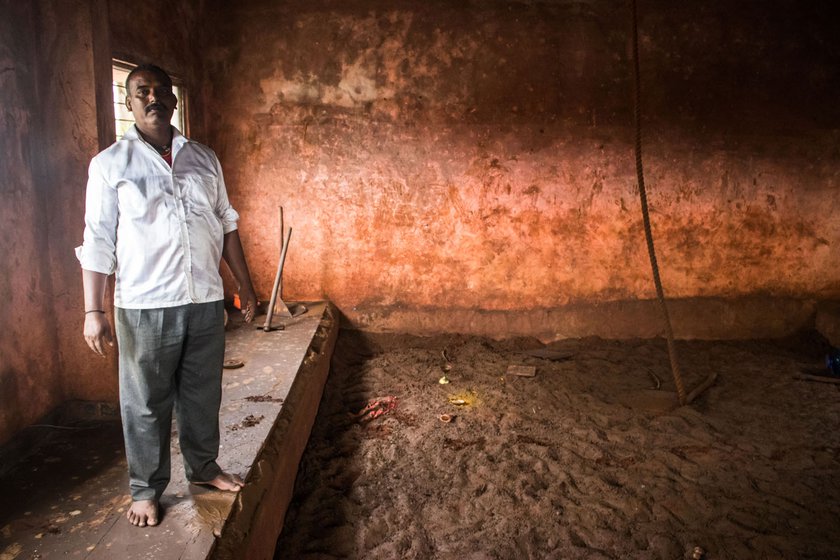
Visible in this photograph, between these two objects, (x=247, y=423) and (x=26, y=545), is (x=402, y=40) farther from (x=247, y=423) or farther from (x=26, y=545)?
(x=26, y=545)

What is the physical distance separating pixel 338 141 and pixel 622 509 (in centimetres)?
423

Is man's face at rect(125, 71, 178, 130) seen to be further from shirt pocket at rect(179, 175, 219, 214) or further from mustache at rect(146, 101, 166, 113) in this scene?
shirt pocket at rect(179, 175, 219, 214)

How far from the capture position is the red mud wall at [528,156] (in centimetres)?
540

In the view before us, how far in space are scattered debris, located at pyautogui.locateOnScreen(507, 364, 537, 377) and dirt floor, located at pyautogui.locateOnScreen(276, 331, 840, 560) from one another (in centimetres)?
7

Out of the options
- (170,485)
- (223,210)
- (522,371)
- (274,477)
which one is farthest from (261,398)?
(522,371)

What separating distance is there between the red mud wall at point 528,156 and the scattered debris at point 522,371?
0.91 meters

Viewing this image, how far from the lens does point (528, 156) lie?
5.57 meters

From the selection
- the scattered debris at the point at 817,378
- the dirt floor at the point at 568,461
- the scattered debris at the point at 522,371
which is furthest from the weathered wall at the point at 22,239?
the scattered debris at the point at 817,378

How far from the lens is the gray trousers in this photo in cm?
199

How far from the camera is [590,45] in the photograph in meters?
5.44

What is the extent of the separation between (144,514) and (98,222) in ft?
3.80

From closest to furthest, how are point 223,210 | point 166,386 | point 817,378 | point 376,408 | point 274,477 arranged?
point 166,386 → point 223,210 → point 274,477 → point 376,408 → point 817,378

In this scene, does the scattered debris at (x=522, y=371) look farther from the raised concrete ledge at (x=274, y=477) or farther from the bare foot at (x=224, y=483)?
the bare foot at (x=224, y=483)

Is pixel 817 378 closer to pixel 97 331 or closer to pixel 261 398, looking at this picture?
pixel 261 398
